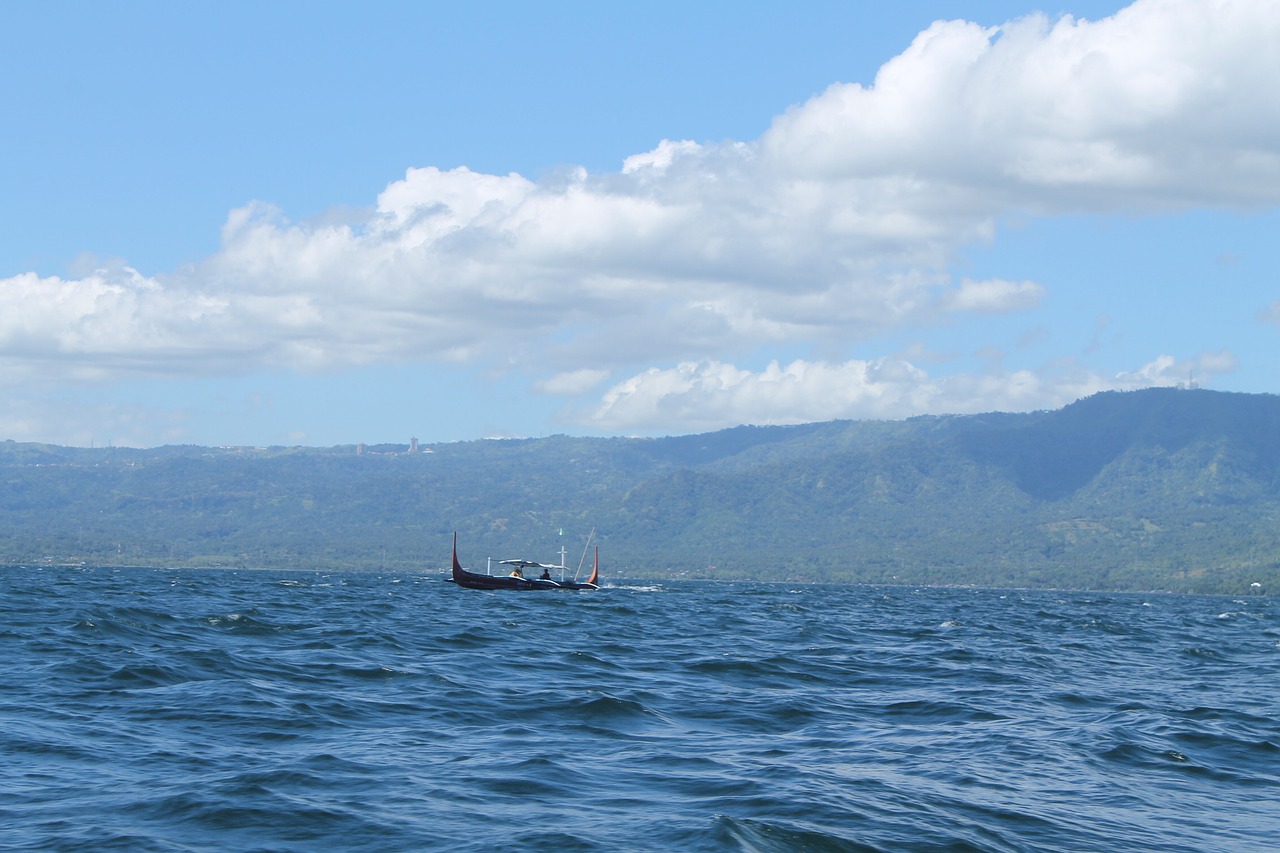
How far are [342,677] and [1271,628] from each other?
357 ft

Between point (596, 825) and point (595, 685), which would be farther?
point (595, 685)

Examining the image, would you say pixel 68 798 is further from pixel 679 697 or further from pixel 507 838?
pixel 679 697

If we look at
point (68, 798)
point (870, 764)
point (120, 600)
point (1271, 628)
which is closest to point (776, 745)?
point (870, 764)

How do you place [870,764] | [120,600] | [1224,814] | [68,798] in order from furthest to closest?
[120,600], [870,764], [1224,814], [68,798]

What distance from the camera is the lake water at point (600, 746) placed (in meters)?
26.9

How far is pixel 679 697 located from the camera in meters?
47.9

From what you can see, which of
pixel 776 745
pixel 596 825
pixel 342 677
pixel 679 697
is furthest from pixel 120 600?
pixel 596 825

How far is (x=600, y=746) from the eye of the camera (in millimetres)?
36594

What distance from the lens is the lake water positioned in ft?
88.3

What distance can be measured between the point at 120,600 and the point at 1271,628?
340 feet

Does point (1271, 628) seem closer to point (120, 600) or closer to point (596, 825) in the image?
point (120, 600)

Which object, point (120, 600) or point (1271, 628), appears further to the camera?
point (1271, 628)

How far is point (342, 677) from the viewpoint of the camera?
1953 inches

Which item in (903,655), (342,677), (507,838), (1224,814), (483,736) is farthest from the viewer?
(903,655)
